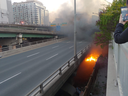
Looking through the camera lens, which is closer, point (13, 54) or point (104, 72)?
point (104, 72)

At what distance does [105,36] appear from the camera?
13.9 meters

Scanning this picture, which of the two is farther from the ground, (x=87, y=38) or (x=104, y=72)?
(x=87, y=38)

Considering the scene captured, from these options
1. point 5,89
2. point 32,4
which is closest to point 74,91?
point 5,89

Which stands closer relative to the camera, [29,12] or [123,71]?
[123,71]

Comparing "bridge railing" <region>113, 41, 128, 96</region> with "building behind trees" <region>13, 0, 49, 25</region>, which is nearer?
Result: "bridge railing" <region>113, 41, 128, 96</region>

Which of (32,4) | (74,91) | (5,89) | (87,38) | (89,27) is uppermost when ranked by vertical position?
(32,4)

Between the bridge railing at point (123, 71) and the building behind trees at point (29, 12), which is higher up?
the building behind trees at point (29, 12)

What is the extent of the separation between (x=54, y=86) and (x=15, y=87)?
2.12 m

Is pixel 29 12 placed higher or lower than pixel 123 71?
higher

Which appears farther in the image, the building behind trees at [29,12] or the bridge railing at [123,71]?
the building behind trees at [29,12]

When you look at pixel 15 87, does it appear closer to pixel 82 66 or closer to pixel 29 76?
pixel 29 76

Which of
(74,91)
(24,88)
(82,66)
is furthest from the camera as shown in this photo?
(82,66)

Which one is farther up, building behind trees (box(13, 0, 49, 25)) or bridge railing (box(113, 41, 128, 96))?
building behind trees (box(13, 0, 49, 25))

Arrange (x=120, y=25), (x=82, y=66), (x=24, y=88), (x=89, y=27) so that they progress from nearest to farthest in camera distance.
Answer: (x=120, y=25) < (x=24, y=88) < (x=82, y=66) < (x=89, y=27)
